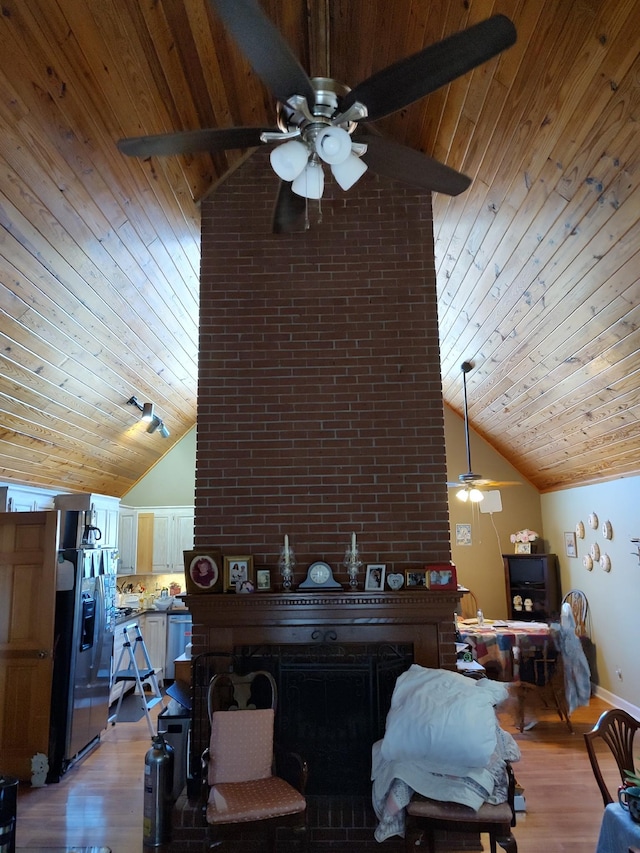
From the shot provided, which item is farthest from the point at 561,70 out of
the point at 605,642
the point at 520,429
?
the point at 605,642

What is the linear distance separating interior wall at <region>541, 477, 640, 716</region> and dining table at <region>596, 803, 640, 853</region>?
3.64 m

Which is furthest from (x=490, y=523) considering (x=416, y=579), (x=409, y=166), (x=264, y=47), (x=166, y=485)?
(x=264, y=47)

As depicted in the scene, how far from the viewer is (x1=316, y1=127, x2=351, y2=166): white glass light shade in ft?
6.36

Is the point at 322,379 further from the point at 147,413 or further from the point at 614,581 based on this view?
the point at 614,581

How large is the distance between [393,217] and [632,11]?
1.94 meters

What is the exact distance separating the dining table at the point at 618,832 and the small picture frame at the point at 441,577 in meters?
1.41

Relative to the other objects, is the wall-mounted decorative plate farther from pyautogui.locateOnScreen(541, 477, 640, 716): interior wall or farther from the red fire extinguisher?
the red fire extinguisher

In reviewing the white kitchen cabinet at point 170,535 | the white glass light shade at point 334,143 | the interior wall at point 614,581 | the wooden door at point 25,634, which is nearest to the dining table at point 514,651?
the interior wall at point 614,581

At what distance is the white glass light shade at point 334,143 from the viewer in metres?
1.94

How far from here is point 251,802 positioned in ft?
9.30

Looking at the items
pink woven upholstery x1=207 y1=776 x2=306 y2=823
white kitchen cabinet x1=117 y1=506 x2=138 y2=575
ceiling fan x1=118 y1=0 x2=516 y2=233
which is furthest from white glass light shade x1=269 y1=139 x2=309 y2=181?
white kitchen cabinet x1=117 y1=506 x2=138 y2=575

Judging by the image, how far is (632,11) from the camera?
7.36 feet

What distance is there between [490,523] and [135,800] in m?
5.44

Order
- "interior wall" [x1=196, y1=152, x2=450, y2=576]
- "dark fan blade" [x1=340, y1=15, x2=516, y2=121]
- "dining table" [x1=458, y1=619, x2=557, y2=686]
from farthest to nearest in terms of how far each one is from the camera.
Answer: "dining table" [x1=458, y1=619, x2=557, y2=686], "interior wall" [x1=196, y1=152, x2=450, y2=576], "dark fan blade" [x1=340, y1=15, x2=516, y2=121]
